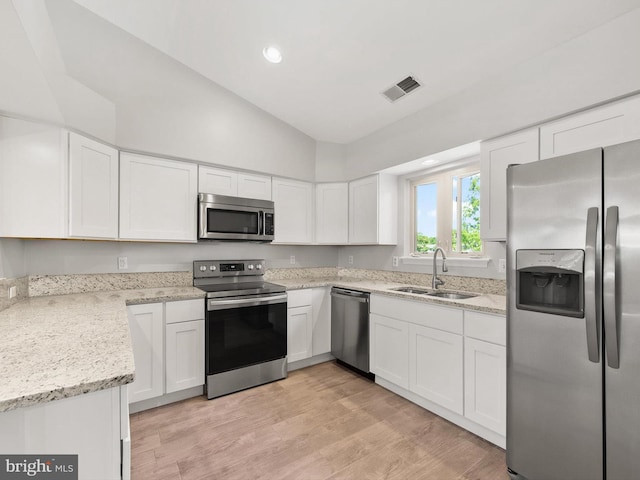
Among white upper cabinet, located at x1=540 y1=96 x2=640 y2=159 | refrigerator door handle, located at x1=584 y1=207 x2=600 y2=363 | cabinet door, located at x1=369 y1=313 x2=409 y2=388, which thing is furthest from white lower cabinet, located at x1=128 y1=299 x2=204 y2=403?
white upper cabinet, located at x1=540 y1=96 x2=640 y2=159

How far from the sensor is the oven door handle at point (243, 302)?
103 inches

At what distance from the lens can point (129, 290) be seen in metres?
2.75

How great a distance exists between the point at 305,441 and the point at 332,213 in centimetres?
238

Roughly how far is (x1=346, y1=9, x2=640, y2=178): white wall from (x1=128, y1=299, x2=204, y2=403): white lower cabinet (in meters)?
2.45

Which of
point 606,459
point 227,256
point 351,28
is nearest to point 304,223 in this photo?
point 227,256

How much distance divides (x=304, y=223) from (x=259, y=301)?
117cm

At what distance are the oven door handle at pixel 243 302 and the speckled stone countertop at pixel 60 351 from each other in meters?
0.71

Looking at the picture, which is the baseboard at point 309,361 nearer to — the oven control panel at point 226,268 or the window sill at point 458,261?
the oven control panel at point 226,268

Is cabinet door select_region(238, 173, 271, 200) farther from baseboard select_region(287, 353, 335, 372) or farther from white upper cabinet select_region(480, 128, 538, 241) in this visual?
white upper cabinet select_region(480, 128, 538, 241)

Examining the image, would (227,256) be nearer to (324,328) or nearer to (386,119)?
(324,328)

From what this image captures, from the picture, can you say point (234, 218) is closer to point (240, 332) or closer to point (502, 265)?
point (240, 332)

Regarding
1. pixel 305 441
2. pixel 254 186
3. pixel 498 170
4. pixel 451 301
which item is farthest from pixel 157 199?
pixel 498 170

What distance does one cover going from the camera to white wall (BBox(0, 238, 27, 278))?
1.99 m

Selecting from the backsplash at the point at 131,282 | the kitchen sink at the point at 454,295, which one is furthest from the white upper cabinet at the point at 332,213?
the kitchen sink at the point at 454,295
